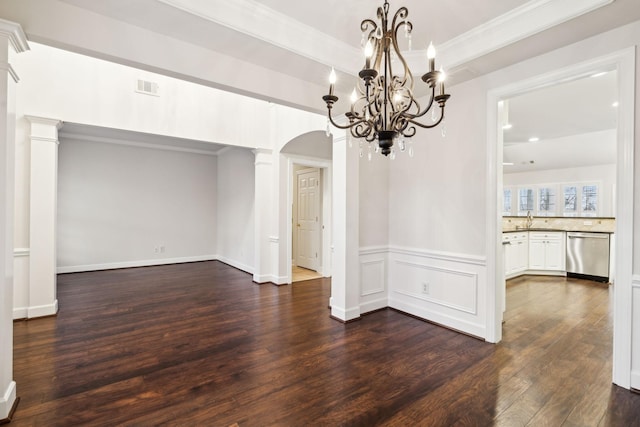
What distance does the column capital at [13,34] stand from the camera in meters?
1.74

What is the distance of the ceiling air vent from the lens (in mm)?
4375

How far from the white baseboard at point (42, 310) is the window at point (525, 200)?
36.3 ft

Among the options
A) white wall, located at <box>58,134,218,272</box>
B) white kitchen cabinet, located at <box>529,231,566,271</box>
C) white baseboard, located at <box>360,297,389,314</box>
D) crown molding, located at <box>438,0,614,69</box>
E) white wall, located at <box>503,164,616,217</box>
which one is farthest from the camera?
white wall, located at <box>503,164,616,217</box>

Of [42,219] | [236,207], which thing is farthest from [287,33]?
[236,207]

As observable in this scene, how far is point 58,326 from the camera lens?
330 cm

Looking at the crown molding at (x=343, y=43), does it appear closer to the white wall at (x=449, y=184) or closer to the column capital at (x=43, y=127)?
the white wall at (x=449, y=184)

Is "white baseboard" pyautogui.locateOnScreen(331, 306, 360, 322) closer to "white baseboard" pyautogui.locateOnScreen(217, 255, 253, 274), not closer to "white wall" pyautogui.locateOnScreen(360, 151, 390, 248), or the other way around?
"white wall" pyautogui.locateOnScreen(360, 151, 390, 248)

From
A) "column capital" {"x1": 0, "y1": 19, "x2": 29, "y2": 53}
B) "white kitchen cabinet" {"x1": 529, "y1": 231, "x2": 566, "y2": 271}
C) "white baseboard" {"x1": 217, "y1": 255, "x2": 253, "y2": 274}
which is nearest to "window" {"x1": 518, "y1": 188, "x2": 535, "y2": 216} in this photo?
"white kitchen cabinet" {"x1": 529, "y1": 231, "x2": 566, "y2": 271}

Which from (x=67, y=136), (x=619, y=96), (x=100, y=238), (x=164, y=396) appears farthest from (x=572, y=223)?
(x=67, y=136)

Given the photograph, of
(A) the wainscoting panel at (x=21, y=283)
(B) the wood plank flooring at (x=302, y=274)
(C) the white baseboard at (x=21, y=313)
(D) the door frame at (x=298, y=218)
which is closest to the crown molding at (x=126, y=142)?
(D) the door frame at (x=298, y=218)

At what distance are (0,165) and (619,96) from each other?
4113 millimetres

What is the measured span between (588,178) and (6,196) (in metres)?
11.0

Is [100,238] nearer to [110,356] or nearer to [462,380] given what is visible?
[110,356]

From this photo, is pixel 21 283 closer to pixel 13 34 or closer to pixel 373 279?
pixel 13 34
